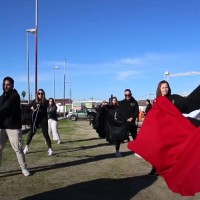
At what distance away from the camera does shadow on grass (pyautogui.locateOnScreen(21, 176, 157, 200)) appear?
700 cm

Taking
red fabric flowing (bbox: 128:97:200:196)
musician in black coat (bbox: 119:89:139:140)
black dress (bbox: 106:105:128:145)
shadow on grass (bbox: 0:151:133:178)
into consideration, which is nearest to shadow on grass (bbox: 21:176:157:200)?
shadow on grass (bbox: 0:151:133:178)

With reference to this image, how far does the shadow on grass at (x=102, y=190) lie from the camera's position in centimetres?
700

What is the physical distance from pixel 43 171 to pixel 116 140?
338 cm

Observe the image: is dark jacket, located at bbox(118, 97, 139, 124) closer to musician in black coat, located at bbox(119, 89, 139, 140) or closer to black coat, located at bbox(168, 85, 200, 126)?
musician in black coat, located at bbox(119, 89, 139, 140)

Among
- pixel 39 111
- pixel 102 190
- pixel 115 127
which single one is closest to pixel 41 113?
pixel 39 111

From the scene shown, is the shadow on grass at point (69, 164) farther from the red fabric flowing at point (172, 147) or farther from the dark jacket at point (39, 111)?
the red fabric flowing at point (172, 147)

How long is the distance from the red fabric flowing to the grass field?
2.33 m

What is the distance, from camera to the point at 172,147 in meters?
4.69

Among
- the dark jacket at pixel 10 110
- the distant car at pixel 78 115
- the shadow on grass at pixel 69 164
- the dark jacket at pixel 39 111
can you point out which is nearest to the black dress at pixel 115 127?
the shadow on grass at pixel 69 164

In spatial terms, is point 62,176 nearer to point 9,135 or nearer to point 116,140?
point 9,135

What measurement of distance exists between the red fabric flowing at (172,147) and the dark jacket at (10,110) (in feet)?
12.9

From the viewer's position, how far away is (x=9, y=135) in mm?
8523

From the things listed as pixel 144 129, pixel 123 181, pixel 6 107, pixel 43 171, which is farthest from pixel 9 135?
pixel 144 129

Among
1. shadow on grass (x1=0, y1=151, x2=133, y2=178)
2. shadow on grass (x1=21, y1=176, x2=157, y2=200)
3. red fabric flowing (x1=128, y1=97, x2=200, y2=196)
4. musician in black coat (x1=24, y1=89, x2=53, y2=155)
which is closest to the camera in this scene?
red fabric flowing (x1=128, y1=97, x2=200, y2=196)
